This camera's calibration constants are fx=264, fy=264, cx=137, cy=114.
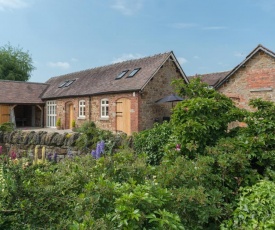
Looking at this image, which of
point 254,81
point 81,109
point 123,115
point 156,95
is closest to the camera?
point 254,81

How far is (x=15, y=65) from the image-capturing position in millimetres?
39750

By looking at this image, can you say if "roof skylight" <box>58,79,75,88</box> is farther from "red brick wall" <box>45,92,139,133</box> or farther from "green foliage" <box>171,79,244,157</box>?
"green foliage" <box>171,79,244,157</box>

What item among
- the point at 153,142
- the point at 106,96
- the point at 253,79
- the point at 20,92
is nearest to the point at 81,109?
the point at 106,96

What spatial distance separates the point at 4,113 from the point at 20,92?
309 centimetres

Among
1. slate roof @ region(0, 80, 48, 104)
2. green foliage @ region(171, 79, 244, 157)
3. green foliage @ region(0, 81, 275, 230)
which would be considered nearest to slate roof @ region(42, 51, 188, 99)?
slate roof @ region(0, 80, 48, 104)

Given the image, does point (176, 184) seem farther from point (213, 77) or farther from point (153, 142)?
point (213, 77)

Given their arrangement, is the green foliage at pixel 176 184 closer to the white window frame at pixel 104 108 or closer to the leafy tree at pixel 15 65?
the white window frame at pixel 104 108

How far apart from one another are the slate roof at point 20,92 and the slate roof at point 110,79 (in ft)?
3.36

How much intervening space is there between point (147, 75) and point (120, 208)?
1581 cm

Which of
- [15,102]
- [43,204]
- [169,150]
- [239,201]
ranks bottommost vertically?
[239,201]

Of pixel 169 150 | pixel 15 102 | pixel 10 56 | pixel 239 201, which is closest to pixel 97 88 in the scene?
pixel 15 102

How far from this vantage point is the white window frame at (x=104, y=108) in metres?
19.6

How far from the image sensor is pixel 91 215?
2.66m

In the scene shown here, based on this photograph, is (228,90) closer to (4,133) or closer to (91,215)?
(4,133)
